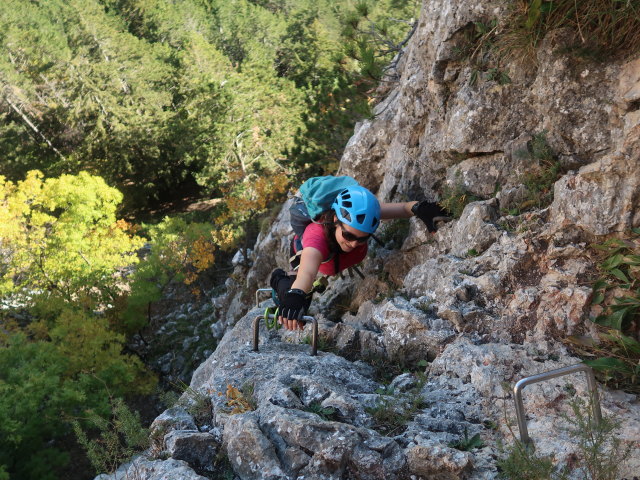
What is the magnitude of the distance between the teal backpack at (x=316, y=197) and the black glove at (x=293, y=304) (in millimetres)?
991

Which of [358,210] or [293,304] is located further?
[358,210]

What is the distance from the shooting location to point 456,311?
14.2 ft

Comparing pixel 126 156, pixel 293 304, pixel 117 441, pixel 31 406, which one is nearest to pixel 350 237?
pixel 293 304

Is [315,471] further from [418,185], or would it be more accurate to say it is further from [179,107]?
[179,107]

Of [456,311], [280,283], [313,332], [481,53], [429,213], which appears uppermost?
[481,53]

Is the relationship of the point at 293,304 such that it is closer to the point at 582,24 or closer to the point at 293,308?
the point at 293,308

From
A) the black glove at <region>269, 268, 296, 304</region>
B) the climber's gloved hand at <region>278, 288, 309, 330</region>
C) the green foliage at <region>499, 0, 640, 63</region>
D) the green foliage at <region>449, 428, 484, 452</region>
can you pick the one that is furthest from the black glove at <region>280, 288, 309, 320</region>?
the green foliage at <region>499, 0, 640, 63</region>

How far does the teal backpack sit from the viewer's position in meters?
5.03

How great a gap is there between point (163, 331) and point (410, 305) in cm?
1819

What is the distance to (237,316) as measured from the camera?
14.2 m

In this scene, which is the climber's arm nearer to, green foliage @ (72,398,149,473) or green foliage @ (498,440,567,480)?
green foliage @ (72,398,149,473)

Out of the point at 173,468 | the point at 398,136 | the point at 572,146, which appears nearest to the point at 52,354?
the point at 398,136

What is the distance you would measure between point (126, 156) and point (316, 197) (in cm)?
3079

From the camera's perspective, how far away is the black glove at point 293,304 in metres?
4.26
